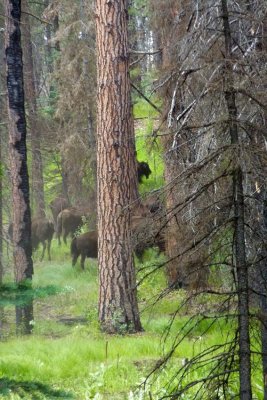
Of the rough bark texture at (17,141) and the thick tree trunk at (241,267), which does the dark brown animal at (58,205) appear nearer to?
the rough bark texture at (17,141)

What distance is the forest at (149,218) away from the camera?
445 cm

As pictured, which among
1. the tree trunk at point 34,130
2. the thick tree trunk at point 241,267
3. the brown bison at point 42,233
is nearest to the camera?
the thick tree trunk at point 241,267

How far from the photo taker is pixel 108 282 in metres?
12.5

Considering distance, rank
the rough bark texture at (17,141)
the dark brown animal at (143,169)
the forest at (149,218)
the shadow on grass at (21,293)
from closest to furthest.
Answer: the shadow on grass at (21,293), the forest at (149,218), the rough bark texture at (17,141), the dark brown animal at (143,169)

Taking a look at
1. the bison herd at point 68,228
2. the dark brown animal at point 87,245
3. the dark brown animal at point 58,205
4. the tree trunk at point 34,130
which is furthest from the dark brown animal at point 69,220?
the dark brown animal at point 87,245

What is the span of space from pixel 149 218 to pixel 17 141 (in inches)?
383

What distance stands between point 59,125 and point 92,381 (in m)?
17.6

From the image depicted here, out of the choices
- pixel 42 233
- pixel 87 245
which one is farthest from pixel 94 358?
pixel 42 233

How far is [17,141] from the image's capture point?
14359mm

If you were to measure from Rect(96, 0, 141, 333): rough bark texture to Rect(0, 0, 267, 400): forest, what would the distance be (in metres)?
0.03

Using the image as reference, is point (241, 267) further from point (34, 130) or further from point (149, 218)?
point (34, 130)

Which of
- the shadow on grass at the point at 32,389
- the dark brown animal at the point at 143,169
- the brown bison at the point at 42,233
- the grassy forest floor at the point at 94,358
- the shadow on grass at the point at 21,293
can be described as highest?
the shadow on grass at the point at 21,293

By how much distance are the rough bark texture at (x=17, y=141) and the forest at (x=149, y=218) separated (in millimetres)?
29

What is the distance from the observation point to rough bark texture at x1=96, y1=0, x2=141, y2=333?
40.2ft
